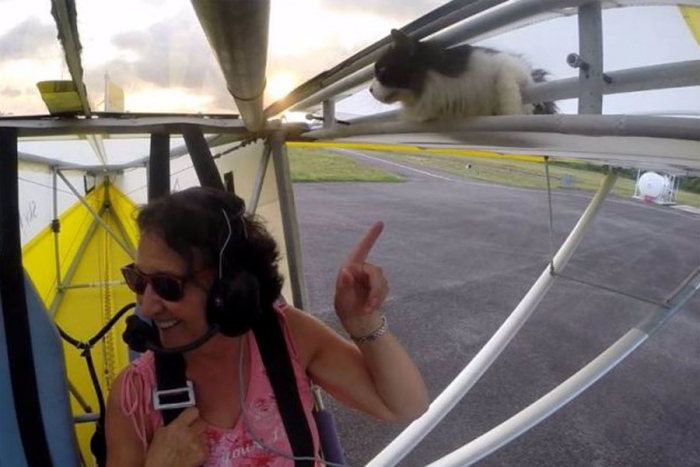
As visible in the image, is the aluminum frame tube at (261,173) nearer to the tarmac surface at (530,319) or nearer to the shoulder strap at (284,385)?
the shoulder strap at (284,385)

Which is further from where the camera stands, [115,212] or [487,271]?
[487,271]

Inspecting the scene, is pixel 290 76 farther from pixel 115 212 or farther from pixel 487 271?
pixel 487 271

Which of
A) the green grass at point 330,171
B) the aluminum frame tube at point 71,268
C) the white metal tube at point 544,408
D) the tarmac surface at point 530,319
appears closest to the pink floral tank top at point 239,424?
the white metal tube at point 544,408

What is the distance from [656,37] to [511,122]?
0.61 ft

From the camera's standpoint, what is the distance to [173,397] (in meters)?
0.84

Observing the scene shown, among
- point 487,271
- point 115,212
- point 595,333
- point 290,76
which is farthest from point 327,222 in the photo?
point 290,76

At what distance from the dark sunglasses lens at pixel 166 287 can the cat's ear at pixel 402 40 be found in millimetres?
481

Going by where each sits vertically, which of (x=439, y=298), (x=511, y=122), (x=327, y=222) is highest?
(x=511, y=122)

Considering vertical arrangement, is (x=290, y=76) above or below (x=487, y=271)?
above

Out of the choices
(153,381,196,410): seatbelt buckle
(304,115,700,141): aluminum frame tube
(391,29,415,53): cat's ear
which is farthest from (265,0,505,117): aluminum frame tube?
(153,381,196,410): seatbelt buckle

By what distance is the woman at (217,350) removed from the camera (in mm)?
819

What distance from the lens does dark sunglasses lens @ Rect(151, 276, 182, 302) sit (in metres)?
0.81

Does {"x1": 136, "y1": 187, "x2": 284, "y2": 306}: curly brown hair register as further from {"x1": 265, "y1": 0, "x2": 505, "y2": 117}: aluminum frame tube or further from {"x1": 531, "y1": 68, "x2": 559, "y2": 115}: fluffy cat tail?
{"x1": 531, "y1": 68, "x2": 559, "y2": 115}: fluffy cat tail

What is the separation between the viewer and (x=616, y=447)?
148 inches
